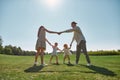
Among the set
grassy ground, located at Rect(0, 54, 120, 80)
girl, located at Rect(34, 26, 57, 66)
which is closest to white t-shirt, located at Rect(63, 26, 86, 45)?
girl, located at Rect(34, 26, 57, 66)

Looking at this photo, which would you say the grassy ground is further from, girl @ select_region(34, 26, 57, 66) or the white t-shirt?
the white t-shirt

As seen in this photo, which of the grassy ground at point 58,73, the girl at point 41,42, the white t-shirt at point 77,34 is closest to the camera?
the grassy ground at point 58,73

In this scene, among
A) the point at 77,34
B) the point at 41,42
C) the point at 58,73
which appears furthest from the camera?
the point at 77,34

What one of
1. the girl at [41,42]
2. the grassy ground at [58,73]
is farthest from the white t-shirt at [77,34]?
the grassy ground at [58,73]

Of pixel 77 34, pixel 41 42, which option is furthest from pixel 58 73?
pixel 77 34

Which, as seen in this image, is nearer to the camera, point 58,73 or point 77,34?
point 58,73

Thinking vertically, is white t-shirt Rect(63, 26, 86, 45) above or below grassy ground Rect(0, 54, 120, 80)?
above

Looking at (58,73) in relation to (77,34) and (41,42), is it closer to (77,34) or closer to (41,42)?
(41,42)

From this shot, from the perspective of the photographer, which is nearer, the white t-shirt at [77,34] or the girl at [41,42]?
the girl at [41,42]

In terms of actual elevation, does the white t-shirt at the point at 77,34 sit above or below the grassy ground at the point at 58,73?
above

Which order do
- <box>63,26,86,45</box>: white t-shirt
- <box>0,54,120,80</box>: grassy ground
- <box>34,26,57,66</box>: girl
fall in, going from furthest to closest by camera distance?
<box>63,26,86,45</box>: white t-shirt → <box>34,26,57,66</box>: girl → <box>0,54,120,80</box>: grassy ground

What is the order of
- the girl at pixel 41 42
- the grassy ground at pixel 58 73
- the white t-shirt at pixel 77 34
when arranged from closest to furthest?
the grassy ground at pixel 58 73 < the girl at pixel 41 42 < the white t-shirt at pixel 77 34

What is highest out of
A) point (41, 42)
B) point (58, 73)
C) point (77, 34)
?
point (77, 34)

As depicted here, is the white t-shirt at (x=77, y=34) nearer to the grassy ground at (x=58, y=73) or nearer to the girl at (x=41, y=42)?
the girl at (x=41, y=42)
